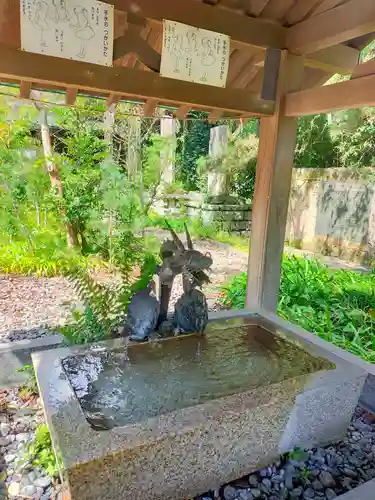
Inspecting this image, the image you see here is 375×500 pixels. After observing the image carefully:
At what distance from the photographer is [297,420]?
210 cm

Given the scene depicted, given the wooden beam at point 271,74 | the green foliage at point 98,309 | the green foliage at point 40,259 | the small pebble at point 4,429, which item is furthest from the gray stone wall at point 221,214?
the small pebble at point 4,429

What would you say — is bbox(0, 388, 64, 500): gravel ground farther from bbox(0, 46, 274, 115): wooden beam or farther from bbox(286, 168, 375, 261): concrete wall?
bbox(286, 168, 375, 261): concrete wall

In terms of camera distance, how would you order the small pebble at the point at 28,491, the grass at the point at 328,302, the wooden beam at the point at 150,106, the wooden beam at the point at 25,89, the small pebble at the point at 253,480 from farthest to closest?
the grass at the point at 328,302, the wooden beam at the point at 150,106, the wooden beam at the point at 25,89, the small pebble at the point at 253,480, the small pebble at the point at 28,491

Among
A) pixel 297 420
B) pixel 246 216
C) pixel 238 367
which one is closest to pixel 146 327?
pixel 238 367

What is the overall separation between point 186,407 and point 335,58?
330 centimetres

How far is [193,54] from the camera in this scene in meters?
2.66

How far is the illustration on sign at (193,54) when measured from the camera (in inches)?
101

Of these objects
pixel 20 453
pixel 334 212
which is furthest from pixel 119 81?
pixel 334 212

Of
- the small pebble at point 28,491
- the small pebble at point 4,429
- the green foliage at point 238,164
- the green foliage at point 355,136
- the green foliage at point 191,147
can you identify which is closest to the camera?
the small pebble at point 28,491

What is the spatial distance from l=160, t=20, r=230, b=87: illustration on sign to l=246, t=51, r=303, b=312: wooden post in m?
0.74

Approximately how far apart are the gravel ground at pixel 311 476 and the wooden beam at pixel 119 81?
2613 millimetres

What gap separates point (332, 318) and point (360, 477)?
2148 millimetres

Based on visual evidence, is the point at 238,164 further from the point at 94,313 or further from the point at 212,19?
the point at 94,313

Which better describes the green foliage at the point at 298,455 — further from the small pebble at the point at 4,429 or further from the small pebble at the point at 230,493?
the small pebble at the point at 4,429
